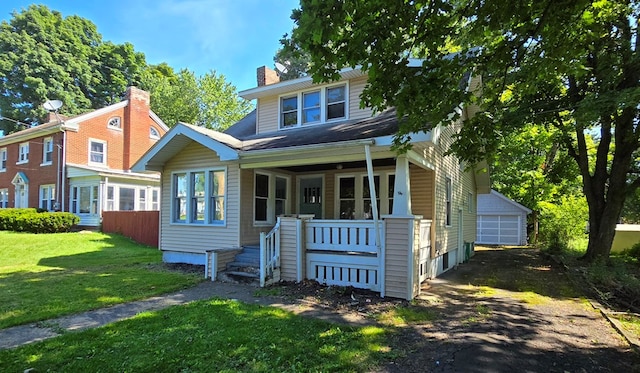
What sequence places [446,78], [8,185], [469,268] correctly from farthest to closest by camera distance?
[8,185] → [469,268] → [446,78]

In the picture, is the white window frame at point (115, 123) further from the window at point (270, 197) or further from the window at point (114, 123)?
the window at point (270, 197)

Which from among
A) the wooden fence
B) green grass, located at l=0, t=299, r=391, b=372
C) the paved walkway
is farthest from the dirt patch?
the wooden fence

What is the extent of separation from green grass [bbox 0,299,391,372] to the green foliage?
16321 mm

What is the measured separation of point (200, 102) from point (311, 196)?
86.0ft

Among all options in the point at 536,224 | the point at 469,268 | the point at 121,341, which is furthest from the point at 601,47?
the point at 536,224

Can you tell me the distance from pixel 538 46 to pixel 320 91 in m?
6.22

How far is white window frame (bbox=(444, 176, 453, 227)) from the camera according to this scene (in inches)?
426

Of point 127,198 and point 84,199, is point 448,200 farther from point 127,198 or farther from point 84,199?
point 84,199

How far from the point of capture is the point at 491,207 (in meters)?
23.8

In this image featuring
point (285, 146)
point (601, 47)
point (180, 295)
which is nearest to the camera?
point (180, 295)

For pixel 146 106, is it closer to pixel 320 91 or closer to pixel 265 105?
pixel 265 105

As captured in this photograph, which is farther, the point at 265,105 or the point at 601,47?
the point at 265,105

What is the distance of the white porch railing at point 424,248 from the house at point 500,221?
17289 millimetres

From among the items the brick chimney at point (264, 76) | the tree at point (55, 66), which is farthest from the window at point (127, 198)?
the tree at point (55, 66)
